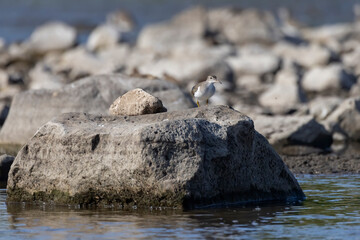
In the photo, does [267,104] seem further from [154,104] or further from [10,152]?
[154,104]

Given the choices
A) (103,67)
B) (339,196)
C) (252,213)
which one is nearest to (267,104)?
(103,67)

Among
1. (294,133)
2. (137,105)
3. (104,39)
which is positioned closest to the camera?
(137,105)

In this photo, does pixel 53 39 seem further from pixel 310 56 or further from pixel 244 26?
pixel 310 56

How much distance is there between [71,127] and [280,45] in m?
34.3

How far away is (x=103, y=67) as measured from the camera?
35750 millimetres

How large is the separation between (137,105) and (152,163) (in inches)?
72.8

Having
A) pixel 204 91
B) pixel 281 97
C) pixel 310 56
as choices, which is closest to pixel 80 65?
pixel 310 56

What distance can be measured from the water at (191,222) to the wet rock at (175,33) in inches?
1372

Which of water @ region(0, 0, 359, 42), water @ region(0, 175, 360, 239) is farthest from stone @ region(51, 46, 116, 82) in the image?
water @ region(0, 0, 359, 42)

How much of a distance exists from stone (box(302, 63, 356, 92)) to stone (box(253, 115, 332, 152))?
13182mm

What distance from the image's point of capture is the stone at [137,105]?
41.9 feet

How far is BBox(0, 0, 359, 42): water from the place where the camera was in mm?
68938

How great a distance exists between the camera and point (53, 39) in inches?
1805

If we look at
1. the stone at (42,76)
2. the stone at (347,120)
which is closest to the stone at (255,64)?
the stone at (42,76)
